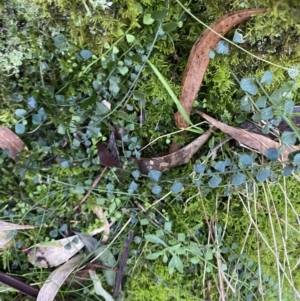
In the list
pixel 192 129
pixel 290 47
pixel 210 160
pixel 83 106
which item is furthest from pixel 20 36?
pixel 290 47

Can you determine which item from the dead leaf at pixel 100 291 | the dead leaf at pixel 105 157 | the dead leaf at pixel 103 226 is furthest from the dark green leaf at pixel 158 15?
the dead leaf at pixel 100 291

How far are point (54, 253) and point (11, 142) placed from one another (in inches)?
16.4

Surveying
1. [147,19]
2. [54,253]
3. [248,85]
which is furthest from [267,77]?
[54,253]

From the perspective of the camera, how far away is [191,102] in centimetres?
133

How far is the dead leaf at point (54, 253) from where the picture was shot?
143 centimetres

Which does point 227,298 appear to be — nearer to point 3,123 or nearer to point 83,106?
point 83,106

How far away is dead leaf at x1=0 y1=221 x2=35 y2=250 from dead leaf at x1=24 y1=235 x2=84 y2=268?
0.27 feet

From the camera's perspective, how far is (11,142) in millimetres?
1400

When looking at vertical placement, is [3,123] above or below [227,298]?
above

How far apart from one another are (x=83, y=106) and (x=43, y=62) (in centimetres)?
20

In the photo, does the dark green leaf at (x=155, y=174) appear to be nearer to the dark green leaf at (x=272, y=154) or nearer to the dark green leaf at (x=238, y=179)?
the dark green leaf at (x=238, y=179)

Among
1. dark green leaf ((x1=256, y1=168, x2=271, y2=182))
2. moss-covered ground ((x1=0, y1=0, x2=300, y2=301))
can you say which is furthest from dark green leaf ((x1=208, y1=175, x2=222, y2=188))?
dark green leaf ((x1=256, y1=168, x2=271, y2=182))

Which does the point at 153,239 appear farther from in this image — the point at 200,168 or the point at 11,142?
the point at 11,142

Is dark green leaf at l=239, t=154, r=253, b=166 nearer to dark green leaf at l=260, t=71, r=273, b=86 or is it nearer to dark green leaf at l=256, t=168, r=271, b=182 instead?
dark green leaf at l=256, t=168, r=271, b=182
